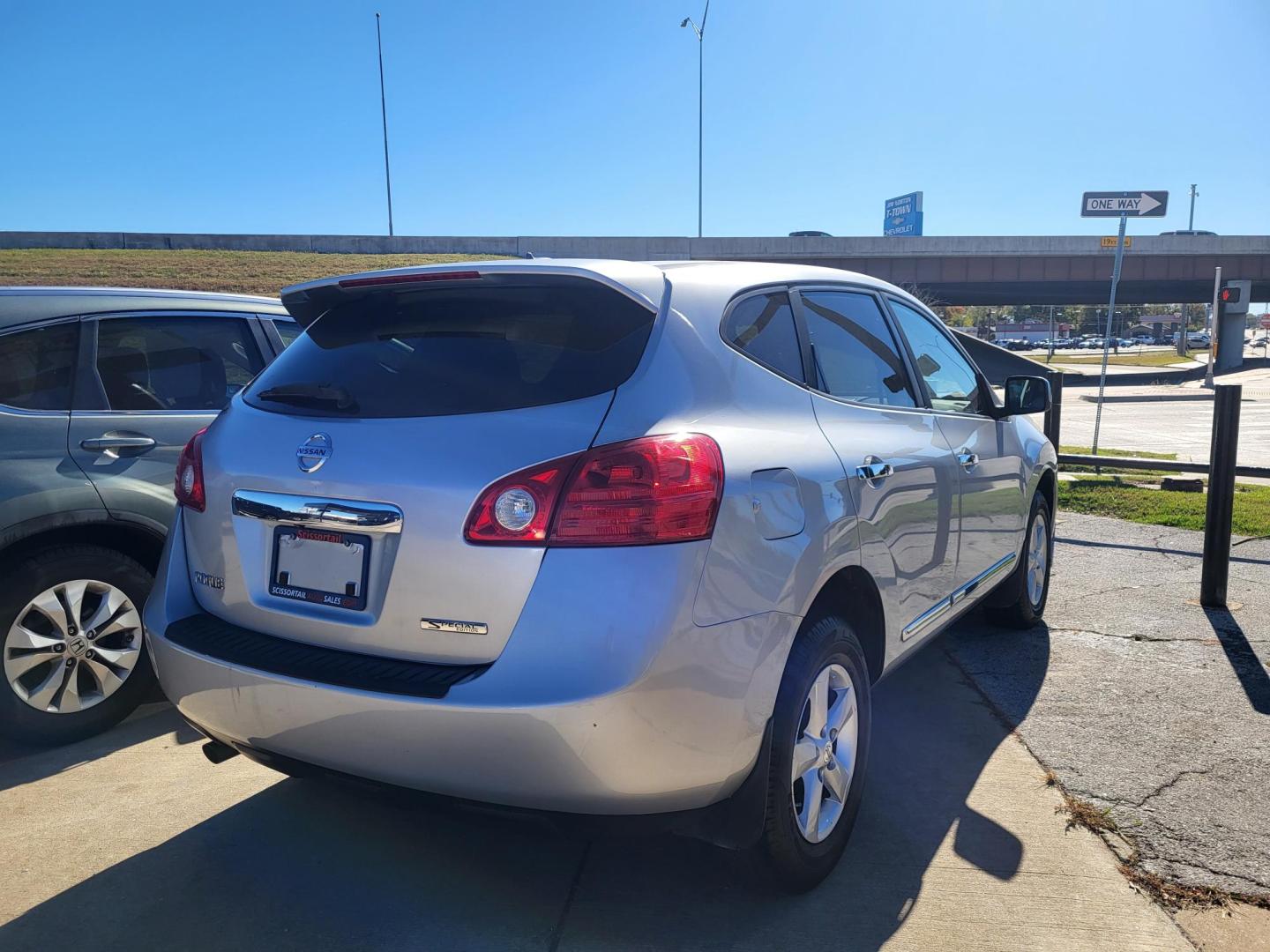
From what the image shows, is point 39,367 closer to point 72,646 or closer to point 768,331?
point 72,646

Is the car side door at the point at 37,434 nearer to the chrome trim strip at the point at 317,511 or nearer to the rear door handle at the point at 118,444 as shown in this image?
the rear door handle at the point at 118,444

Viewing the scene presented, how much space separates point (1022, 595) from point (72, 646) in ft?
14.6

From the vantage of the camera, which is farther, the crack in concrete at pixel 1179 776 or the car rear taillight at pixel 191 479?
the crack in concrete at pixel 1179 776

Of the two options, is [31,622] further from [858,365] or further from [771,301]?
[858,365]

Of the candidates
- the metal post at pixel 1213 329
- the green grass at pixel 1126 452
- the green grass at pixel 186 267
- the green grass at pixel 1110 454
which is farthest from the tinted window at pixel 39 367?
the metal post at pixel 1213 329

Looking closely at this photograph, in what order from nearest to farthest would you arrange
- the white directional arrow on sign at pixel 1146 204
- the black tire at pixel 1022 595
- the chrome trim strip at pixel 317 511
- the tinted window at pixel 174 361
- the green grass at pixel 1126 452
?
the chrome trim strip at pixel 317 511 < the tinted window at pixel 174 361 < the black tire at pixel 1022 595 < the white directional arrow on sign at pixel 1146 204 < the green grass at pixel 1126 452

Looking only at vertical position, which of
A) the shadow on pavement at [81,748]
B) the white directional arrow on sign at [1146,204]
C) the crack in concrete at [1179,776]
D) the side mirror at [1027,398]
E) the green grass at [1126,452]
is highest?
the white directional arrow on sign at [1146,204]

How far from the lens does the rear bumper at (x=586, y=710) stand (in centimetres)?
211

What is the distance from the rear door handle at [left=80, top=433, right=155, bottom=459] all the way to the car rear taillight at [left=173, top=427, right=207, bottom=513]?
48.6 inches

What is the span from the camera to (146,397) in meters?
4.17

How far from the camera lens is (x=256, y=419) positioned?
2.73 meters

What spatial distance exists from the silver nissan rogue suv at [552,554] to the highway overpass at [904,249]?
4720cm

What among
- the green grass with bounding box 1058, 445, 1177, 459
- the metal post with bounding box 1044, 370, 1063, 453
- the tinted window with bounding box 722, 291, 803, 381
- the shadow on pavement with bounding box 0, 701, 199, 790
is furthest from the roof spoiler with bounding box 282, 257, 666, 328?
the green grass with bounding box 1058, 445, 1177, 459

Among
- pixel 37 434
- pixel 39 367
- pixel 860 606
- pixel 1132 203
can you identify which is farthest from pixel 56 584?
pixel 1132 203
